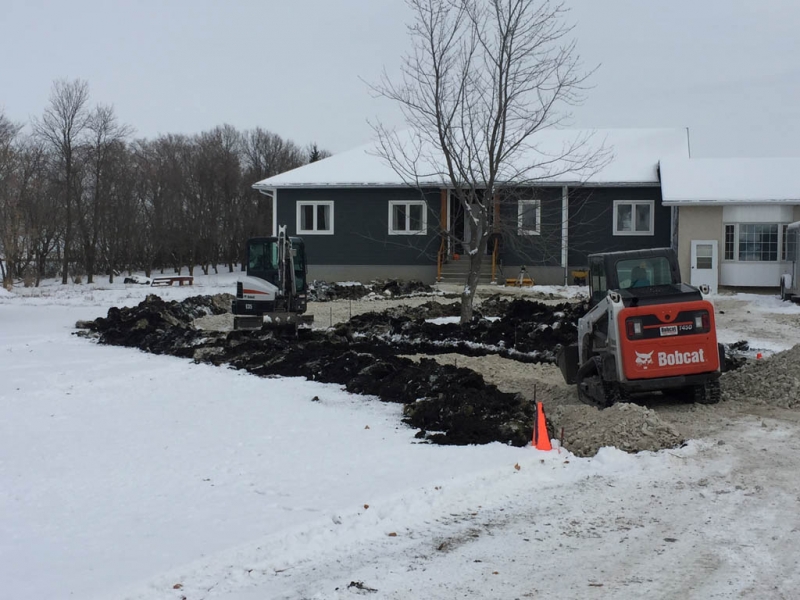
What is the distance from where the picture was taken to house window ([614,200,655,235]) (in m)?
31.5

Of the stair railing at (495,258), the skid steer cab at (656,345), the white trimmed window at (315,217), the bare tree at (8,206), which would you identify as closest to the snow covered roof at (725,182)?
the stair railing at (495,258)

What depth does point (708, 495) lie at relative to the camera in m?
7.14

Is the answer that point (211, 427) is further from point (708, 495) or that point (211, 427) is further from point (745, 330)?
point (745, 330)

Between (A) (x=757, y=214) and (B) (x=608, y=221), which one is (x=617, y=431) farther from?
(B) (x=608, y=221)

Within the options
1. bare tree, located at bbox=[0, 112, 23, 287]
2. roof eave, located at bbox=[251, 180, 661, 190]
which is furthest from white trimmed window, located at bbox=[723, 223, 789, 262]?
bare tree, located at bbox=[0, 112, 23, 287]

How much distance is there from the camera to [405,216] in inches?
1302

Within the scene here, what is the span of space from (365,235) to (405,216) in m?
1.75

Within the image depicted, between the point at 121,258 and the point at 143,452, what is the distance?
176 feet

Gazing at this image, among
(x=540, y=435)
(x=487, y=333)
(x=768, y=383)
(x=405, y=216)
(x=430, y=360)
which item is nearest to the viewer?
(x=540, y=435)

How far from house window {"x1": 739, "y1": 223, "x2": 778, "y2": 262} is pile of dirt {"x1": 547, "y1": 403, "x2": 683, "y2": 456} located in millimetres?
21568

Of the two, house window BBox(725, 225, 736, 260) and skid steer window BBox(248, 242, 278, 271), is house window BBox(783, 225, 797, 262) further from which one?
skid steer window BBox(248, 242, 278, 271)

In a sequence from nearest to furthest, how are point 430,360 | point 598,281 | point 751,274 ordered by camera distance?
point 598,281
point 430,360
point 751,274

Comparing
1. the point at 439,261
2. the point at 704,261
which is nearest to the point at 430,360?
the point at 439,261

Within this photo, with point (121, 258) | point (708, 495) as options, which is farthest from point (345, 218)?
point (121, 258)
